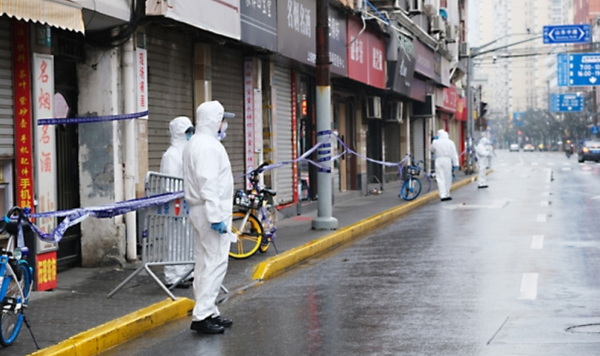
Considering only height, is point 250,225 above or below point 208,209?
below

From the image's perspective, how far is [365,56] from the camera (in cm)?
2467

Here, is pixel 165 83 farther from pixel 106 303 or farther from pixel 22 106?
pixel 106 303

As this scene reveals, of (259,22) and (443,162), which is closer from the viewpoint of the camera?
(259,22)

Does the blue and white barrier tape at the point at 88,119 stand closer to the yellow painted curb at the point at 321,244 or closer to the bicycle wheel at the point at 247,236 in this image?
the bicycle wheel at the point at 247,236

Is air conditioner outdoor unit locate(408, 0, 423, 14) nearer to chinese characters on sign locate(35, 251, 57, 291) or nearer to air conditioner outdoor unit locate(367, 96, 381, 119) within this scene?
air conditioner outdoor unit locate(367, 96, 381, 119)

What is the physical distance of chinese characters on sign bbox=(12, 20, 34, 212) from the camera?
31.2ft

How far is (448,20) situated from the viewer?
4509 cm

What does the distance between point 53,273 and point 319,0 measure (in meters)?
8.13

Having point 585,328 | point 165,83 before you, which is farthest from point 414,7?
point 585,328

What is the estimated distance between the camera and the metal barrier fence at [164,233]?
927cm

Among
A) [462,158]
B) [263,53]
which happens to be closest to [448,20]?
[462,158]

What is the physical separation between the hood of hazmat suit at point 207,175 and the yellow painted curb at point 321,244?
3.34 m

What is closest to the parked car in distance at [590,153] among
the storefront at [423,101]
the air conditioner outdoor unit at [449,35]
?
the storefront at [423,101]

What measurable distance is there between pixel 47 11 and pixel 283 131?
1128 centimetres
